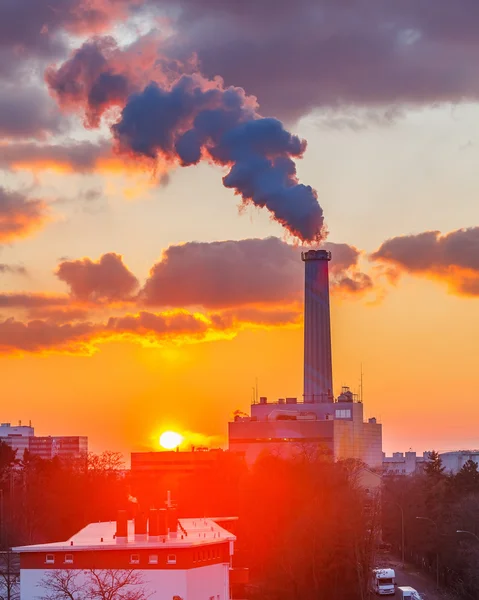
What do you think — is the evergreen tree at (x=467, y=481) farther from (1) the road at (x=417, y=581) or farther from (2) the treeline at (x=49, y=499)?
(2) the treeline at (x=49, y=499)

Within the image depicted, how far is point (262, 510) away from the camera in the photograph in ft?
378

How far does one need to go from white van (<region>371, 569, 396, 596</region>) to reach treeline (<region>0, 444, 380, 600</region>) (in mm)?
1109

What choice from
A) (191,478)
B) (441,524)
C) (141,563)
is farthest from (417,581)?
(191,478)

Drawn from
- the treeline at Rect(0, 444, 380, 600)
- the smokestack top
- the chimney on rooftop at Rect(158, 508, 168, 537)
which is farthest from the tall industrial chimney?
the chimney on rooftop at Rect(158, 508, 168, 537)

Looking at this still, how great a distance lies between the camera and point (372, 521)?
4021 inches

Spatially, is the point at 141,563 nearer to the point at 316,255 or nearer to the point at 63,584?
the point at 63,584

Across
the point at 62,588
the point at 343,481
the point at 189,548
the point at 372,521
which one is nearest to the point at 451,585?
the point at 372,521

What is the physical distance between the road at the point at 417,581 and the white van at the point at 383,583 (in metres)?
2.28

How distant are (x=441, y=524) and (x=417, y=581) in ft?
18.8

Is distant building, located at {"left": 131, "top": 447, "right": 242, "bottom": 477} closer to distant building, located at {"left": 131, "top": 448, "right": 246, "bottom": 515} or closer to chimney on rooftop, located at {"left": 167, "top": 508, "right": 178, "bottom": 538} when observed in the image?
distant building, located at {"left": 131, "top": 448, "right": 246, "bottom": 515}

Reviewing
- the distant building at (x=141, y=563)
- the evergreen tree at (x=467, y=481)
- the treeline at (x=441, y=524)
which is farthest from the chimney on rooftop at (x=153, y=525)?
the evergreen tree at (x=467, y=481)

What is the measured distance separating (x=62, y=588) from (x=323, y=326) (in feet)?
392

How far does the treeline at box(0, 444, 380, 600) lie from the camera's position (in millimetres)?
96312

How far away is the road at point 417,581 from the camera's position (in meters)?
95.2
